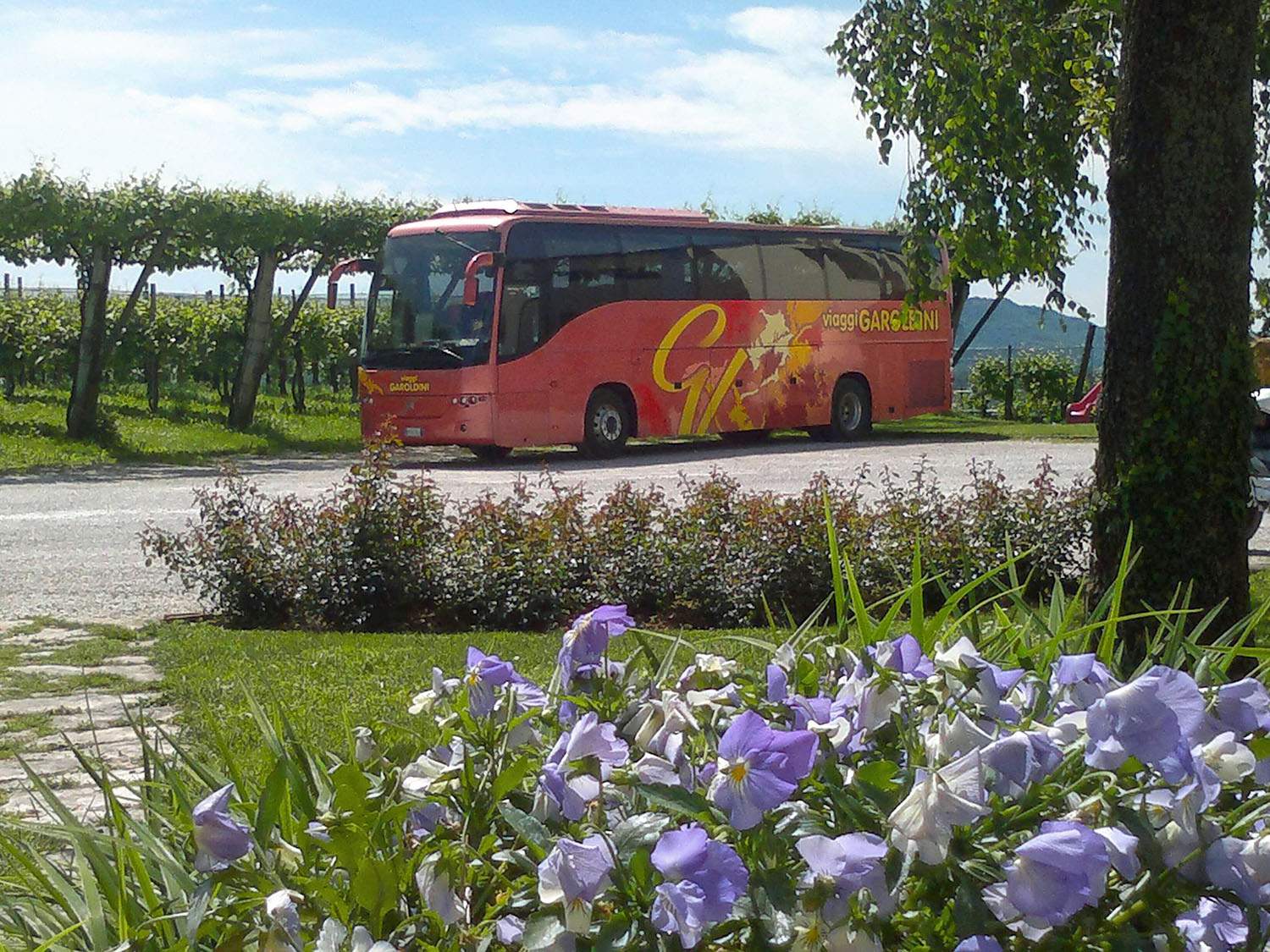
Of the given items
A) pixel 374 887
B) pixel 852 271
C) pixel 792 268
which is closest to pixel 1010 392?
pixel 852 271

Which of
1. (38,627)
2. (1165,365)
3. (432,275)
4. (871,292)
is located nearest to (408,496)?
(38,627)

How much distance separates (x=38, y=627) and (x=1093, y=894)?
283 inches

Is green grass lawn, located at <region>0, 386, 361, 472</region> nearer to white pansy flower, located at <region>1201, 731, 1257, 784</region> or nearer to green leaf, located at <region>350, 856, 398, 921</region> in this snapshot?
green leaf, located at <region>350, 856, 398, 921</region>

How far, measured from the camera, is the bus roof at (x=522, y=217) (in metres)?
20.8

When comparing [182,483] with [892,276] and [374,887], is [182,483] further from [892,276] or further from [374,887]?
[374,887]

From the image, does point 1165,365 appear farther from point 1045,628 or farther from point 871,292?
point 871,292

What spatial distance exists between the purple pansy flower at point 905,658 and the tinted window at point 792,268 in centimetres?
2186

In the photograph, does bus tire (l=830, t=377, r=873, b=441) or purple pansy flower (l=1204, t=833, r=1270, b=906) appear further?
bus tire (l=830, t=377, r=873, b=441)

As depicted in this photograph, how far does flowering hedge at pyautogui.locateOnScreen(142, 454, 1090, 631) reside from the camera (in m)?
8.21

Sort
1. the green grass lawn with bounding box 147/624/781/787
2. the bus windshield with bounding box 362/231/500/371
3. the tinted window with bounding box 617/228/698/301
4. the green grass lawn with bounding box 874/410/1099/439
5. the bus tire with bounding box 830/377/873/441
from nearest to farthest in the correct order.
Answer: the green grass lawn with bounding box 147/624/781/787, the bus windshield with bounding box 362/231/500/371, the tinted window with bounding box 617/228/698/301, the bus tire with bounding box 830/377/873/441, the green grass lawn with bounding box 874/410/1099/439

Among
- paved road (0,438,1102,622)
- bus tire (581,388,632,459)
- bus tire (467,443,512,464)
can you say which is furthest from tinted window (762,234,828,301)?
bus tire (467,443,512,464)

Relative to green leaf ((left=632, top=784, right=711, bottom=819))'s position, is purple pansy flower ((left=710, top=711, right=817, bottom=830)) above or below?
above

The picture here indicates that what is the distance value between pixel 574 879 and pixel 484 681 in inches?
21.8

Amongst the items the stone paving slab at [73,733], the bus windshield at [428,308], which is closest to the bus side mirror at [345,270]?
the bus windshield at [428,308]
